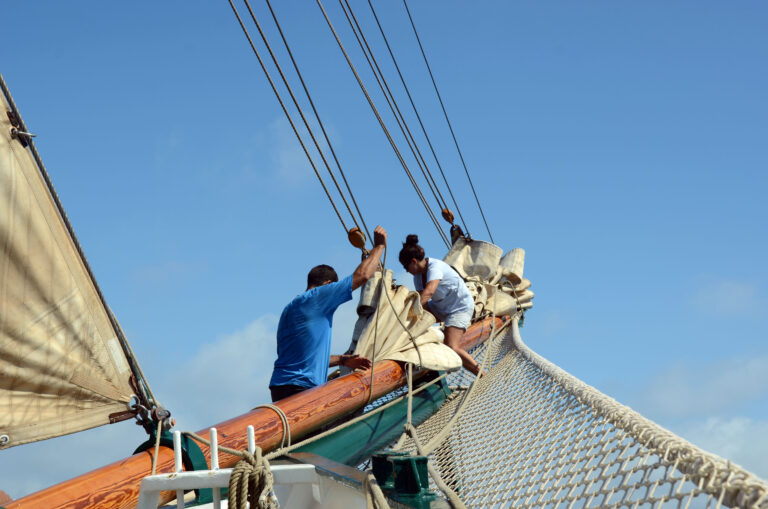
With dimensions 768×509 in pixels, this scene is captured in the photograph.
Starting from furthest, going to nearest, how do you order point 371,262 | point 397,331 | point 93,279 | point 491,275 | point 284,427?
point 491,275 < point 397,331 < point 371,262 < point 284,427 < point 93,279

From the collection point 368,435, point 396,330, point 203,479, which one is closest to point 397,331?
point 396,330

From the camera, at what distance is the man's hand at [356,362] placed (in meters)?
3.67

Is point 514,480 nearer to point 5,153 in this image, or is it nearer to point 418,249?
point 5,153

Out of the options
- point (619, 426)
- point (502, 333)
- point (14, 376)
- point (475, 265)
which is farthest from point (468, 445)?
point (475, 265)

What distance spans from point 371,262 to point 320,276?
29 centimetres

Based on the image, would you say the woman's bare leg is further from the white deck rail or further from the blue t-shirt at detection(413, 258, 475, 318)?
the white deck rail

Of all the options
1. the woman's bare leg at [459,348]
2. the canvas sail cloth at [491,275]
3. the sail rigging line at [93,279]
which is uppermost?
the canvas sail cloth at [491,275]

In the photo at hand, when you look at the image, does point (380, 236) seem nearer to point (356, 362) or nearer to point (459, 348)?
point (356, 362)

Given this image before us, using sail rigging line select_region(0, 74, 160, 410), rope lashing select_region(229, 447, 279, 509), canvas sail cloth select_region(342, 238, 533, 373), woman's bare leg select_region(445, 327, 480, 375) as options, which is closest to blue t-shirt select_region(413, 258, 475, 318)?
woman's bare leg select_region(445, 327, 480, 375)

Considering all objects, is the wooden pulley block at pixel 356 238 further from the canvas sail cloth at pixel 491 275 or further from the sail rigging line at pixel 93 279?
the canvas sail cloth at pixel 491 275

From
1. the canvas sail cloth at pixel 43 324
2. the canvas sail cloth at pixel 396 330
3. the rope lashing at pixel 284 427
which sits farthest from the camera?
the canvas sail cloth at pixel 396 330

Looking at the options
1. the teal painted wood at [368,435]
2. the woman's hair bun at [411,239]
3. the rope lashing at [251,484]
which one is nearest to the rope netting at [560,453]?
the teal painted wood at [368,435]

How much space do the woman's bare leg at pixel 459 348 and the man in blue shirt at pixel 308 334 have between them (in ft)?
5.44

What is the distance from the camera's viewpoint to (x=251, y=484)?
138 cm
